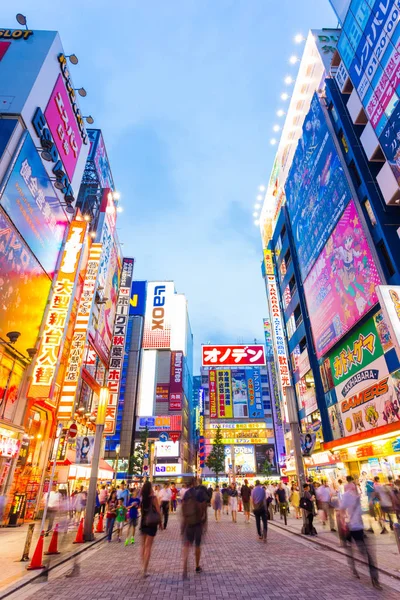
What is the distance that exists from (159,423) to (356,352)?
60298 millimetres

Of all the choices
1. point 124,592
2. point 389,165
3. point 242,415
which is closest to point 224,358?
point 242,415

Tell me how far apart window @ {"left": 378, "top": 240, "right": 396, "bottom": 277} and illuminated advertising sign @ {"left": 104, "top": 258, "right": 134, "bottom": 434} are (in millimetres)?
21099

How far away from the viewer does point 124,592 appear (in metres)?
5.37

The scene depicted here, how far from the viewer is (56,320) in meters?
17.4

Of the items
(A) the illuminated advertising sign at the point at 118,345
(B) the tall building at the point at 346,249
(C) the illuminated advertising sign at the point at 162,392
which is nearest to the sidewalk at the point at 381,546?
(B) the tall building at the point at 346,249

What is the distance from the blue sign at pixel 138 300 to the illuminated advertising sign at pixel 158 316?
4.33ft

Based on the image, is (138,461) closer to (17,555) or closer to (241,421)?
(241,421)

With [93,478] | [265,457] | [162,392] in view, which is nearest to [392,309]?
[93,478]

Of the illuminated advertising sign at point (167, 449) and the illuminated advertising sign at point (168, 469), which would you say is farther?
the illuminated advertising sign at point (167, 449)

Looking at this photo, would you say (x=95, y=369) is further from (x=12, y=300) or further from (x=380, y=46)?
(x=380, y=46)

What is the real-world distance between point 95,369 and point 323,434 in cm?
1980

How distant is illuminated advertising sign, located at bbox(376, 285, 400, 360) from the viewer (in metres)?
13.8

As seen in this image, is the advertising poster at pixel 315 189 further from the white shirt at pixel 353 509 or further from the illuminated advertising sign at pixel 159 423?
the illuminated advertising sign at pixel 159 423

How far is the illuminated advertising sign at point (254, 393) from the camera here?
7994 centimetres
